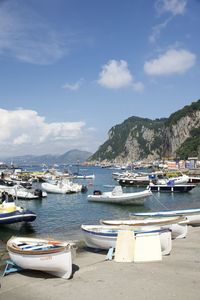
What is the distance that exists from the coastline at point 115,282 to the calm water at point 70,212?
9835 millimetres

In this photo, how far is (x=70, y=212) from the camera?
1550 inches

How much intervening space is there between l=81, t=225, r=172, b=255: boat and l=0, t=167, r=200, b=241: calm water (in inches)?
241

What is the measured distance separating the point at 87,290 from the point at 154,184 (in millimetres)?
55005

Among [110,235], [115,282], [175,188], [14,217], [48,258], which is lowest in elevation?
[115,282]

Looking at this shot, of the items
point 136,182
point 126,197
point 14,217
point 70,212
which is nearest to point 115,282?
point 14,217

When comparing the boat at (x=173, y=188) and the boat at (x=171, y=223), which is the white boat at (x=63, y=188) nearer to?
the boat at (x=173, y=188)

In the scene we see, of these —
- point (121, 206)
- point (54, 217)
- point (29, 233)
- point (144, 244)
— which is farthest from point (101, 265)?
point (121, 206)

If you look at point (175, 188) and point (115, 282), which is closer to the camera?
point (115, 282)

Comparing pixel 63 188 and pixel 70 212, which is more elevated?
pixel 63 188

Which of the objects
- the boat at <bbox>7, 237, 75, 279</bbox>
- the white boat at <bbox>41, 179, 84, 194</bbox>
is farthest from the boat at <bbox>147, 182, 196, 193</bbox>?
the boat at <bbox>7, 237, 75, 279</bbox>

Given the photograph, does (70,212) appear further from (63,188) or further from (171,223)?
(63,188)

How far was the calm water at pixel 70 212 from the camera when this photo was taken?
89.3 feet

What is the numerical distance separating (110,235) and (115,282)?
14.2 feet

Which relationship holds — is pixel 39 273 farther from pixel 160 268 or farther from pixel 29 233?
pixel 29 233
